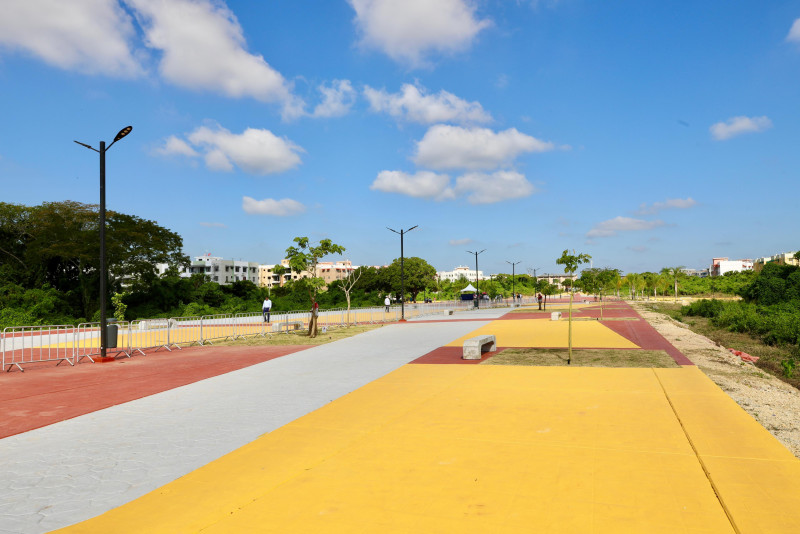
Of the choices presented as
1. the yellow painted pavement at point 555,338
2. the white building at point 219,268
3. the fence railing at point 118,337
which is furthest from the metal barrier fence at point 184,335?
the white building at point 219,268

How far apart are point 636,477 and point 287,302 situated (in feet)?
158

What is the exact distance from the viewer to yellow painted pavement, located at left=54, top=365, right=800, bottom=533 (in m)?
4.38

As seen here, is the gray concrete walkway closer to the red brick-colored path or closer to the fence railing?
the red brick-colored path

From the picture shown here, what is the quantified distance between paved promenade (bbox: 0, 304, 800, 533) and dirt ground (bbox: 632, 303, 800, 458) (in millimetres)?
337

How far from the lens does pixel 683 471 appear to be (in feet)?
17.9

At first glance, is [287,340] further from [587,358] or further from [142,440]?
[142,440]

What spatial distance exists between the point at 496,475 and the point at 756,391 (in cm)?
765

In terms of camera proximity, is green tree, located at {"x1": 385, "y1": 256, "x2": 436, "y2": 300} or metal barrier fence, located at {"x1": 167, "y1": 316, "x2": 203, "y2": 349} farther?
green tree, located at {"x1": 385, "y1": 256, "x2": 436, "y2": 300}

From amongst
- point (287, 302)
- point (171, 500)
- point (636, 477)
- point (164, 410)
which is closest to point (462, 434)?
point (636, 477)

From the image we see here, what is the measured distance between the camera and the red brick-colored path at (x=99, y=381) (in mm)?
8875

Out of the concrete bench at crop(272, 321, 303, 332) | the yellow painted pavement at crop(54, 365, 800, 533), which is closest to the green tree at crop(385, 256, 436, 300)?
the concrete bench at crop(272, 321, 303, 332)

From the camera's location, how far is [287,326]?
24516 millimetres

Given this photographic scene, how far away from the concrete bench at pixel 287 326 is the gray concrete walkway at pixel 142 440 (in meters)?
11.7

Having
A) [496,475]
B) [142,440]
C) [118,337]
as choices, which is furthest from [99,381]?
[118,337]
